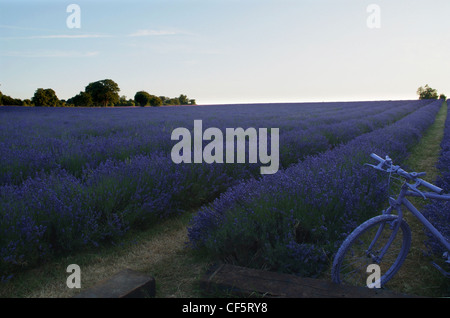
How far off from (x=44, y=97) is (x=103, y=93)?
29.8ft

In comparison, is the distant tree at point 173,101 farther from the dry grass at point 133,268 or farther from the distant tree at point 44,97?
the dry grass at point 133,268

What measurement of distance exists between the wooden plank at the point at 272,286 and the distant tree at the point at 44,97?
189ft

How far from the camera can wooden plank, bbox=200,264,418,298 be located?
73.9 inches

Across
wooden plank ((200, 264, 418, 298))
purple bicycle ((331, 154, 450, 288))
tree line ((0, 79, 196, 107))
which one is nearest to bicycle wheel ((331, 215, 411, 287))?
purple bicycle ((331, 154, 450, 288))

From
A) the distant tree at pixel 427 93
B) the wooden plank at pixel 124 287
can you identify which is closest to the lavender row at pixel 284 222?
the wooden plank at pixel 124 287

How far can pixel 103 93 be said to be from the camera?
176 feet

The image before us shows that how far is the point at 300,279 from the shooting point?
203cm

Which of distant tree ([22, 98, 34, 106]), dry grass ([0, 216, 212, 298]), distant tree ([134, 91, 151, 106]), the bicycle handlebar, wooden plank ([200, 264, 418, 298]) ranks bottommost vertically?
dry grass ([0, 216, 212, 298])

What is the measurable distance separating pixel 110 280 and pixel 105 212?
4.14ft

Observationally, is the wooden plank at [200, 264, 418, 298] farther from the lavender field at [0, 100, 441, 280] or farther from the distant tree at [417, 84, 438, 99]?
the distant tree at [417, 84, 438, 99]

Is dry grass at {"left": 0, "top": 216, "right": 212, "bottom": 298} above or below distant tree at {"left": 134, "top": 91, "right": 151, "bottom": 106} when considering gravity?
below

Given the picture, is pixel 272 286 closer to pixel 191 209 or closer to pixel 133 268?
pixel 133 268

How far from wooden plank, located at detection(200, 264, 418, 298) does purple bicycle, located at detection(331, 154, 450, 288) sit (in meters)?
0.12

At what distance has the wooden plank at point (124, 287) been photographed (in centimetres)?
182
